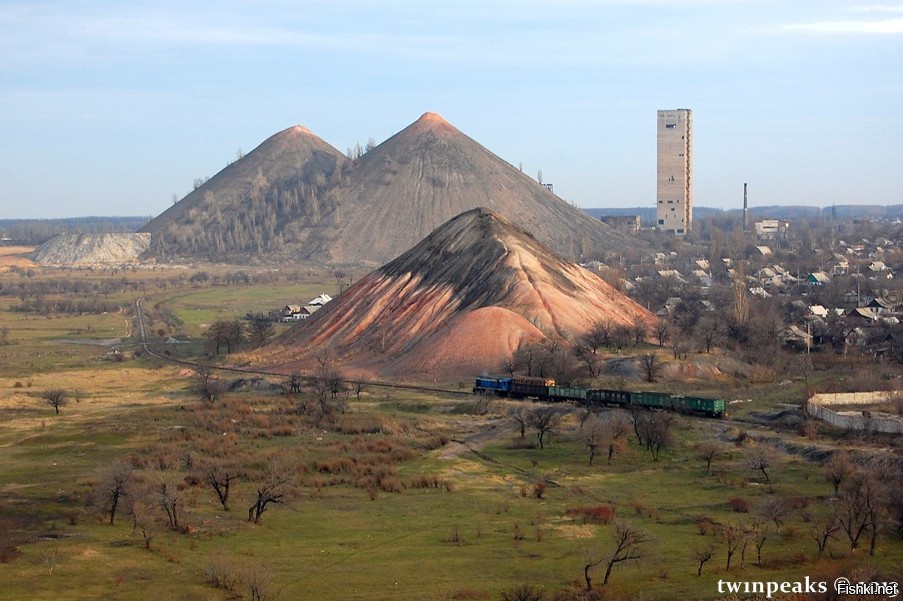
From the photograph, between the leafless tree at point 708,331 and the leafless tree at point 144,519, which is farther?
the leafless tree at point 708,331

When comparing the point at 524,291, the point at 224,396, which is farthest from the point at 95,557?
the point at 524,291

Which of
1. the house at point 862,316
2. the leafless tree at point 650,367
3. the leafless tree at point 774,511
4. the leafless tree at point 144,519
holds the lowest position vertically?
the leafless tree at point 144,519

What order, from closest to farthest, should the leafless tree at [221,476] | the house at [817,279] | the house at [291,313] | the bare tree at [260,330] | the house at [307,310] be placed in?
the leafless tree at [221,476], the bare tree at [260,330], the house at [291,313], the house at [307,310], the house at [817,279]

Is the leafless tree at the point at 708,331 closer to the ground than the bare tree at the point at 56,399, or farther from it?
farther from it

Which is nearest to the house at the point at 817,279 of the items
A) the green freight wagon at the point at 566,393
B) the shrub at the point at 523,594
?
the green freight wagon at the point at 566,393

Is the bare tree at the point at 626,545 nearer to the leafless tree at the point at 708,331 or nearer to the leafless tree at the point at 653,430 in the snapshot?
the leafless tree at the point at 653,430
